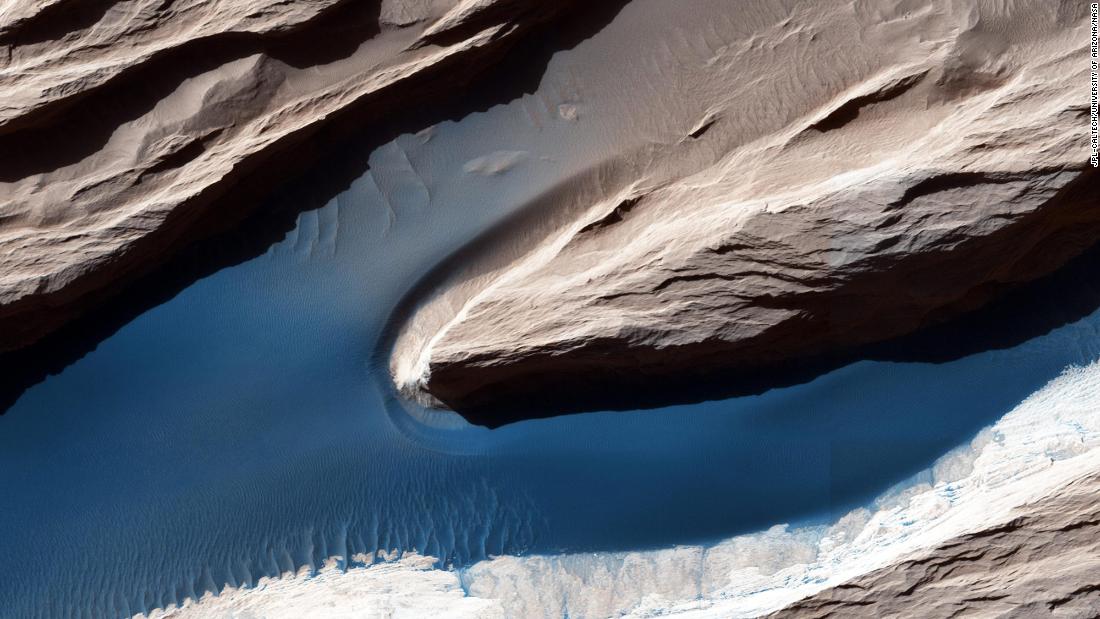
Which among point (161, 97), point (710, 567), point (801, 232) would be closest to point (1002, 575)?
point (710, 567)

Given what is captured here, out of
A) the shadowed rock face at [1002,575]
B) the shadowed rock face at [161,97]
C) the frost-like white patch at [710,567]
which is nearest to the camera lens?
the shadowed rock face at [1002,575]

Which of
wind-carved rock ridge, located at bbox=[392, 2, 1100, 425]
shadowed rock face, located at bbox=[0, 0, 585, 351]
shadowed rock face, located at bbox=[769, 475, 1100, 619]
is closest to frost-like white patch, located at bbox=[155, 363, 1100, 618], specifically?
shadowed rock face, located at bbox=[769, 475, 1100, 619]

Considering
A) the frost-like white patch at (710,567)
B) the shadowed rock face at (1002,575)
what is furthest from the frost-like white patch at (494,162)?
the shadowed rock face at (1002,575)

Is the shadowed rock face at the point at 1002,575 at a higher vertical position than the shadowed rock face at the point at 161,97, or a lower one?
lower

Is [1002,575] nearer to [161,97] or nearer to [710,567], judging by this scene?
[710,567]

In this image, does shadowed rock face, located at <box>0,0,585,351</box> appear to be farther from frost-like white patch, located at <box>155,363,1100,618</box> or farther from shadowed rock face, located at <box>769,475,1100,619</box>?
shadowed rock face, located at <box>769,475,1100,619</box>

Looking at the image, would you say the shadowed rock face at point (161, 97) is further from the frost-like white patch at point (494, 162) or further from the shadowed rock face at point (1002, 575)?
the shadowed rock face at point (1002, 575)
